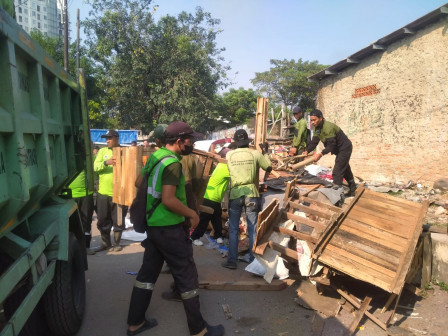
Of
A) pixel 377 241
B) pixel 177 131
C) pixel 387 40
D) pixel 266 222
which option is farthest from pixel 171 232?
pixel 387 40

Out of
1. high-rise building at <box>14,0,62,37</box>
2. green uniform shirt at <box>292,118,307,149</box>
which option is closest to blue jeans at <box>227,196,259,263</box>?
green uniform shirt at <box>292,118,307,149</box>

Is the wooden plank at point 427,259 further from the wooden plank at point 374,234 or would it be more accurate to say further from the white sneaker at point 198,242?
the white sneaker at point 198,242

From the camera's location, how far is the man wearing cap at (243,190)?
4.68 metres

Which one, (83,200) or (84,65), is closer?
(83,200)

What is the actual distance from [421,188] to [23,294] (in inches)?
339

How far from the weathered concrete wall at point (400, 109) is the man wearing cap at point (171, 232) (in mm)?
7337

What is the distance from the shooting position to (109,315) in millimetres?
3416

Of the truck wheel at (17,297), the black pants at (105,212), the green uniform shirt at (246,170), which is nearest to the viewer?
the truck wheel at (17,297)

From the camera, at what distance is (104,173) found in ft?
18.4

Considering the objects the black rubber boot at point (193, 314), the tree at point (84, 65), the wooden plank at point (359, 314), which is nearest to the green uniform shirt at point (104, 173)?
the black rubber boot at point (193, 314)

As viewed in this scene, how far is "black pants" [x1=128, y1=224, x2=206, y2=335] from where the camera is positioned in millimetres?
2861

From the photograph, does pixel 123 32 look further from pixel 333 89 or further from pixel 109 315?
pixel 109 315

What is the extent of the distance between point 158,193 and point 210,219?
3.33 meters

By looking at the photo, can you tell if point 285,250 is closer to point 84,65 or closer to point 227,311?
point 227,311
